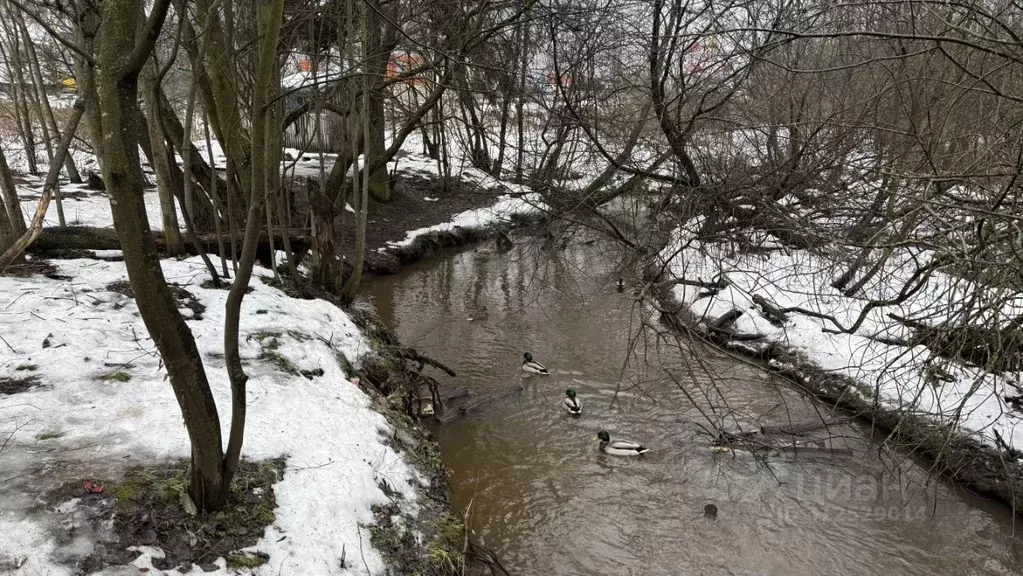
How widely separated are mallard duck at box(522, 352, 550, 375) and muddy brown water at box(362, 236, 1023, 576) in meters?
0.13

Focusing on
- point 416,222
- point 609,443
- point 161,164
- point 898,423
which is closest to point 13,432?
point 161,164

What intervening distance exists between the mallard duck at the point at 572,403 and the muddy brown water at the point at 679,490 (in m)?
0.12

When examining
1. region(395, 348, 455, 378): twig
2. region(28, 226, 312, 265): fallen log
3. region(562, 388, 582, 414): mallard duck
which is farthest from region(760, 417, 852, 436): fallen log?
region(28, 226, 312, 265): fallen log

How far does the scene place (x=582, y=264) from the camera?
12570 mm

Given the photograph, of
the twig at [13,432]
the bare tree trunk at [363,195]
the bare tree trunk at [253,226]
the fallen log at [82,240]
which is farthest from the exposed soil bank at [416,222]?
the bare tree trunk at [253,226]

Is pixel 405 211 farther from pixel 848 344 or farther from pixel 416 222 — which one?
pixel 848 344

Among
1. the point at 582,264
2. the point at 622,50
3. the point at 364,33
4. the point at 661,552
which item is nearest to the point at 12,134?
the point at 364,33

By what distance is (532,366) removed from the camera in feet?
28.2

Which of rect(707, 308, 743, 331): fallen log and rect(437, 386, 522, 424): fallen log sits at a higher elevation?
rect(707, 308, 743, 331): fallen log

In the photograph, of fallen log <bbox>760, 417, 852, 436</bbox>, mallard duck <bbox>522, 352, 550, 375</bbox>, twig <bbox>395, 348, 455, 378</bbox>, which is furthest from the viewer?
mallard duck <bbox>522, 352, 550, 375</bbox>

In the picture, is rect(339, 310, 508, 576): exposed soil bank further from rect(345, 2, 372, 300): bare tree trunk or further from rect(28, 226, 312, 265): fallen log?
rect(28, 226, 312, 265): fallen log

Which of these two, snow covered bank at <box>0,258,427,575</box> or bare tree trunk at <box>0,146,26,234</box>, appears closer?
snow covered bank at <box>0,258,427,575</box>

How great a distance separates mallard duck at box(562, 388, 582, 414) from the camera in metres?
7.67

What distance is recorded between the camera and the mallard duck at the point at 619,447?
676cm
